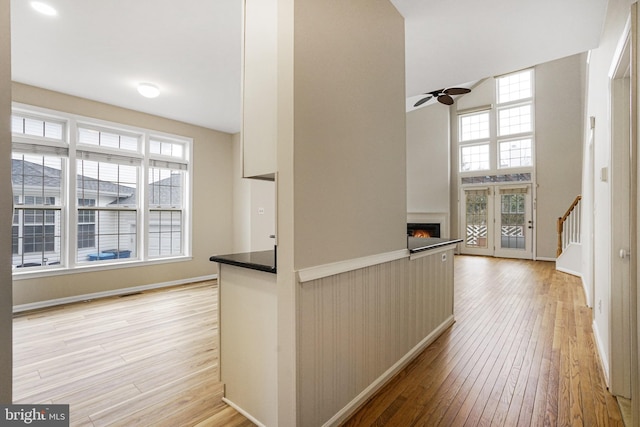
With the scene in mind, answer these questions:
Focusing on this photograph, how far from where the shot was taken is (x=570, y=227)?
6258 millimetres

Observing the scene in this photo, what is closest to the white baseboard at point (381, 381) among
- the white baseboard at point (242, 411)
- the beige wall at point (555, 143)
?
the white baseboard at point (242, 411)

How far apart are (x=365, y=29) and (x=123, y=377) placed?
312 cm

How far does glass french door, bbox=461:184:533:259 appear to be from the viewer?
789cm

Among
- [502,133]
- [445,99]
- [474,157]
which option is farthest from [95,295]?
[502,133]

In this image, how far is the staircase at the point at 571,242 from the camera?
5783mm

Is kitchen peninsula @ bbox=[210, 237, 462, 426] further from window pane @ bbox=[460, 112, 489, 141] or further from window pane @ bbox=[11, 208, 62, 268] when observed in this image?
window pane @ bbox=[460, 112, 489, 141]

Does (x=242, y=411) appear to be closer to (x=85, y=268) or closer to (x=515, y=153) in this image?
(x=85, y=268)

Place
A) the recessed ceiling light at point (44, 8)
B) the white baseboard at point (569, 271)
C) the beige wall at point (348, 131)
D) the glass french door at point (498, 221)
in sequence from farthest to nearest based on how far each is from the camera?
1. the glass french door at point (498, 221)
2. the white baseboard at point (569, 271)
3. the recessed ceiling light at point (44, 8)
4. the beige wall at point (348, 131)

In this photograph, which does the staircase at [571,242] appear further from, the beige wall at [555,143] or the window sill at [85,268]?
the window sill at [85,268]

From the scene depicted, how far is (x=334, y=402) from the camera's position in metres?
1.72

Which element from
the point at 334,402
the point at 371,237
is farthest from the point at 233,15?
the point at 334,402

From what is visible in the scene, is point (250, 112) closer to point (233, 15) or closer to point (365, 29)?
point (365, 29)

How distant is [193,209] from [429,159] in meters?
7.00

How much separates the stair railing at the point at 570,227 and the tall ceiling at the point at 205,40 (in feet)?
13.3
